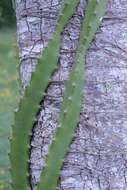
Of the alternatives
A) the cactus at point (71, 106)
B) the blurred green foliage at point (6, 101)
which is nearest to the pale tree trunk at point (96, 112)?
the cactus at point (71, 106)

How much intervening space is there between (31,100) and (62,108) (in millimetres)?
114

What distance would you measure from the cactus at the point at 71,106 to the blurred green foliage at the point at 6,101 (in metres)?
0.52

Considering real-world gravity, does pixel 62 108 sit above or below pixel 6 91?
above

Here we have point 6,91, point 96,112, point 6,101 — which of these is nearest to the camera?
point 96,112

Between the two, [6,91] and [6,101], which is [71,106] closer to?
[6,101]

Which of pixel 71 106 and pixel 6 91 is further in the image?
pixel 6 91

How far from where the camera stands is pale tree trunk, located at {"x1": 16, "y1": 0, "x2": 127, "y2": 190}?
7.43 feet

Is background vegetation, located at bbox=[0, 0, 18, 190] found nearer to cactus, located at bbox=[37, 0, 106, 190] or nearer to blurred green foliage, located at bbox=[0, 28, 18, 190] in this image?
blurred green foliage, located at bbox=[0, 28, 18, 190]

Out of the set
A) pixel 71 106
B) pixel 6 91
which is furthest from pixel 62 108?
pixel 6 91

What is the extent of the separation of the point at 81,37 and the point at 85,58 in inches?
3.0

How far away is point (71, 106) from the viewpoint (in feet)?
7.47

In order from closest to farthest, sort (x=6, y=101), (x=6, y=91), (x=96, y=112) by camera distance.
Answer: (x=96, y=112), (x=6, y=101), (x=6, y=91)

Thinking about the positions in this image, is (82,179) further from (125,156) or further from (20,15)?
(20,15)

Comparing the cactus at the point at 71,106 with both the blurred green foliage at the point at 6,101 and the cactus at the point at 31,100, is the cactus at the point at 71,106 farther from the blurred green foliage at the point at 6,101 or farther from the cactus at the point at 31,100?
the blurred green foliage at the point at 6,101
